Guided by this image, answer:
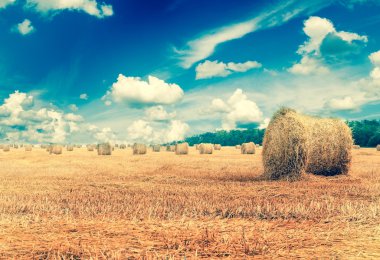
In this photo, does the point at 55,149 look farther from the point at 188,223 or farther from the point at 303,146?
the point at 188,223

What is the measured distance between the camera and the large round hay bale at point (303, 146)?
13.9m

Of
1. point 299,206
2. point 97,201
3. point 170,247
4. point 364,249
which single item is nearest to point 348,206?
point 299,206

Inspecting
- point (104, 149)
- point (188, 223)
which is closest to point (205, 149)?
point (104, 149)

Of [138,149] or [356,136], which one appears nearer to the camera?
[138,149]

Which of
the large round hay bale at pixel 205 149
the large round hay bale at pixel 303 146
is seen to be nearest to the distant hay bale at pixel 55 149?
the large round hay bale at pixel 205 149

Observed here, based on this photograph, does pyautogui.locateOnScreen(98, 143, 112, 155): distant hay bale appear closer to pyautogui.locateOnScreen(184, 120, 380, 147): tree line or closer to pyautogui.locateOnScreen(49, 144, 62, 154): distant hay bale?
pyautogui.locateOnScreen(49, 144, 62, 154): distant hay bale

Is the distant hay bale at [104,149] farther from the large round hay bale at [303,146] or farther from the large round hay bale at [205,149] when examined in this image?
the large round hay bale at [303,146]

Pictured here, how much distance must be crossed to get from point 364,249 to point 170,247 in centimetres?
244

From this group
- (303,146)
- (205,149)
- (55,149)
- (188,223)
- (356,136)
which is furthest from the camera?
(356,136)

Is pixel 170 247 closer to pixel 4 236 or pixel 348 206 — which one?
pixel 4 236

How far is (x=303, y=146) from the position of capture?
13.9m

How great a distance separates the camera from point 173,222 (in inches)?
251

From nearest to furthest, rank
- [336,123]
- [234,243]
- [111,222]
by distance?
[234,243] < [111,222] < [336,123]

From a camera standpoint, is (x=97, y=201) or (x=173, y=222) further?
(x=97, y=201)
